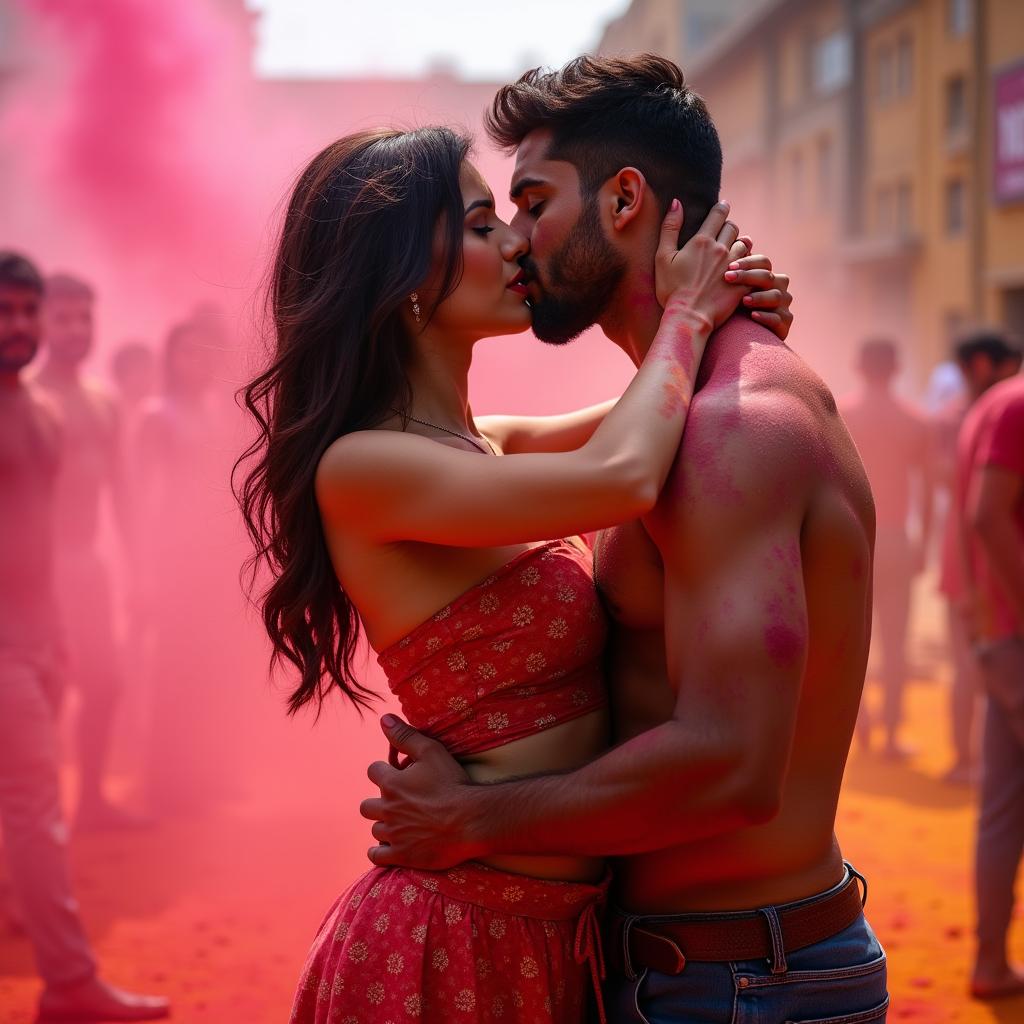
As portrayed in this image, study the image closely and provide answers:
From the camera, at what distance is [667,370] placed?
229 cm

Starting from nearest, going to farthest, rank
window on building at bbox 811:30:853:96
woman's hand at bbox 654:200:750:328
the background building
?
woman's hand at bbox 654:200:750:328
the background building
window on building at bbox 811:30:853:96

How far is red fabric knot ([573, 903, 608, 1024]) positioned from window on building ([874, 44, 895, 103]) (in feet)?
84.8

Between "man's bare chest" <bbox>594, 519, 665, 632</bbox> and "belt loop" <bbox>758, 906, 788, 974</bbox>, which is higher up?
"man's bare chest" <bbox>594, 519, 665, 632</bbox>

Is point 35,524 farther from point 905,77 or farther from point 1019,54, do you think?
point 905,77

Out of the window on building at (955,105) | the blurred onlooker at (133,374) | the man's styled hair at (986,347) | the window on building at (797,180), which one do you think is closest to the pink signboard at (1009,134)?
the window on building at (955,105)

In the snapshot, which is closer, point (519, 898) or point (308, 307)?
point (519, 898)

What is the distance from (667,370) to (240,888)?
4665 millimetres

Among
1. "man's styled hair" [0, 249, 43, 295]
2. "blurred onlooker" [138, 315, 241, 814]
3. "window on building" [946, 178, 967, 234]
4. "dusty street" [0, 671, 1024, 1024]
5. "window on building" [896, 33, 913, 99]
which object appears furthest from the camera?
"window on building" [896, 33, 913, 99]

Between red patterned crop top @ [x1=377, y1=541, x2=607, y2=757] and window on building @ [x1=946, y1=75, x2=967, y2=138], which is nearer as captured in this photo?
red patterned crop top @ [x1=377, y1=541, x2=607, y2=757]

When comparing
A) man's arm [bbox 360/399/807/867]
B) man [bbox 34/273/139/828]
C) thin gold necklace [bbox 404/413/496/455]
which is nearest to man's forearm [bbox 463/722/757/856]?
man's arm [bbox 360/399/807/867]

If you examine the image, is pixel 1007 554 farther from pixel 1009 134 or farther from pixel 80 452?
pixel 1009 134

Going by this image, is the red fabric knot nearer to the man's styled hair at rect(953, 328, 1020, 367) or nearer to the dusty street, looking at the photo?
the dusty street

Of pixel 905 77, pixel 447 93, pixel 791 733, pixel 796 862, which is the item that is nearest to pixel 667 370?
pixel 791 733

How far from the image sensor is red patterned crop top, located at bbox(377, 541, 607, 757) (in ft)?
7.82
